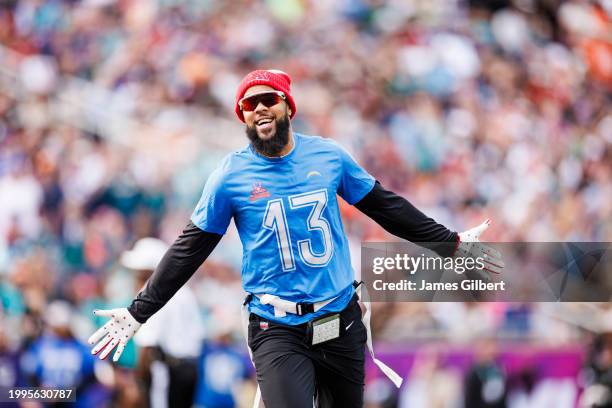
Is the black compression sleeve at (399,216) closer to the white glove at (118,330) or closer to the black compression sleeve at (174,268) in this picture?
the black compression sleeve at (174,268)

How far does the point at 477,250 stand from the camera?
5234 millimetres

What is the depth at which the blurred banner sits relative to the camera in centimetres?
620

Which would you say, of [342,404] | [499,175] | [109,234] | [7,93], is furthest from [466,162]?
[342,404]

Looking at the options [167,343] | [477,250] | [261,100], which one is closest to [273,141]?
[261,100]

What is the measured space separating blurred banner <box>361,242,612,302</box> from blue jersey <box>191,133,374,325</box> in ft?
4.27

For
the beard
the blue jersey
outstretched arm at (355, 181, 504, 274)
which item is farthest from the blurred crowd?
the beard

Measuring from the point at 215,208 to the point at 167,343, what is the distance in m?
3.19

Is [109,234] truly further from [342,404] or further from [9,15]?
[342,404]

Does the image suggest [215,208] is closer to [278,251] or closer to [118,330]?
[278,251]

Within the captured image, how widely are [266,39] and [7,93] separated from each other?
3.28 meters

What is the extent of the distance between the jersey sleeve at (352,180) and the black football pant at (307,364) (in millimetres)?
541

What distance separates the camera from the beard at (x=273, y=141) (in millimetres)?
4672

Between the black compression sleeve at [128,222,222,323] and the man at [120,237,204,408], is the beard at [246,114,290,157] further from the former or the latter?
the man at [120,237,204,408]

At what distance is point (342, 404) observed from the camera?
487cm
